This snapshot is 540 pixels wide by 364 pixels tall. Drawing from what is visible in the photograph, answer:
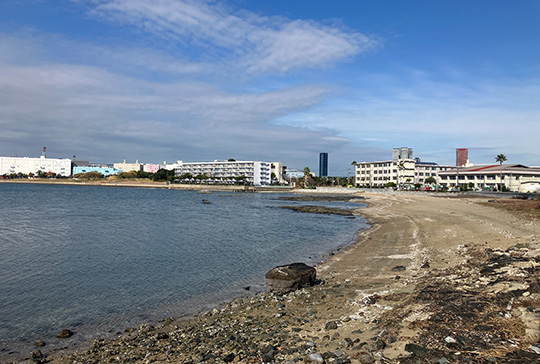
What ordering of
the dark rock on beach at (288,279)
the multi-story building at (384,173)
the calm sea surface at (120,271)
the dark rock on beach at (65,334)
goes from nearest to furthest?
the dark rock on beach at (65,334) < the calm sea surface at (120,271) < the dark rock on beach at (288,279) < the multi-story building at (384,173)

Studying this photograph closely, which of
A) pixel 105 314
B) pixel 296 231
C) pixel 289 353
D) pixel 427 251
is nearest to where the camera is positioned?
pixel 289 353

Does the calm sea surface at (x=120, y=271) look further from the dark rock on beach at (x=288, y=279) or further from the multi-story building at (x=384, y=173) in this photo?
the multi-story building at (x=384, y=173)

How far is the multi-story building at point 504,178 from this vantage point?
375 feet

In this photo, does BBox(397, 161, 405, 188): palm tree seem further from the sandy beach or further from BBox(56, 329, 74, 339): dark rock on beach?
BBox(56, 329, 74, 339): dark rock on beach

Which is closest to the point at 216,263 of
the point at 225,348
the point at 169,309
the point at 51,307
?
the point at 169,309

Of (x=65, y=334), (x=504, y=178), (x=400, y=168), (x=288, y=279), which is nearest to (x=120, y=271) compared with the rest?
(x=65, y=334)

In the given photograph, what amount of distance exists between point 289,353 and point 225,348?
1.79 metres

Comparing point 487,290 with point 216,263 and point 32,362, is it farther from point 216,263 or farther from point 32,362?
point 216,263

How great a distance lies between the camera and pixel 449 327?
25.5 ft

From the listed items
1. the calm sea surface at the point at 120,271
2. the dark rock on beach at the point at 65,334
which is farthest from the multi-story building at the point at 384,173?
the dark rock on beach at the point at 65,334

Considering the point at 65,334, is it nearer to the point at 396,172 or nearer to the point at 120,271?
the point at 120,271

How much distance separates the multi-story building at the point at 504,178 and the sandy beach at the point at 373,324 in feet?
379

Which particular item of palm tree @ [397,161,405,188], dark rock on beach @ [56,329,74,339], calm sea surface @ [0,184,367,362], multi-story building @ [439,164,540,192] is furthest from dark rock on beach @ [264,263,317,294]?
palm tree @ [397,161,405,188]

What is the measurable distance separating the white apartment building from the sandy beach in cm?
14636
